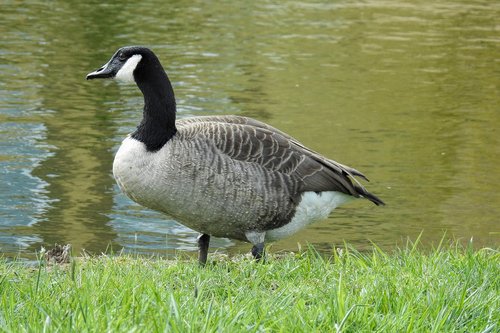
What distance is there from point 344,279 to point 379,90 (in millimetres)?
11842

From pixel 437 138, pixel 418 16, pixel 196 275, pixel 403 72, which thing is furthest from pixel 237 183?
pixel 418 16

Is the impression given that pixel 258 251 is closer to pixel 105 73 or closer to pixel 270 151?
pixel 270 151

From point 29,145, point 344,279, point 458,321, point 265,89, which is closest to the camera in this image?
point 458,321

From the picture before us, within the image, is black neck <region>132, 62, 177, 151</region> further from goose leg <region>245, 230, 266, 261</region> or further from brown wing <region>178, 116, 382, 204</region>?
goose leg <region>245, 230, 266, 261</region>

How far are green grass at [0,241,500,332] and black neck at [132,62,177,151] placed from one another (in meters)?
1.27

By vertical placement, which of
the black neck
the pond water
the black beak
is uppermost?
the black beak

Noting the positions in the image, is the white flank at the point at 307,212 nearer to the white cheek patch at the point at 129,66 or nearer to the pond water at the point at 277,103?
the pond water at the point at 277,103

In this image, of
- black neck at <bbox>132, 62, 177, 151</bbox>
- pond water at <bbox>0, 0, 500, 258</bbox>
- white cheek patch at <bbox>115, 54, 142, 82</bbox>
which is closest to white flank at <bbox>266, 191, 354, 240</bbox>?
black neck at <bbox>132, 62, 177, 151</bbox>

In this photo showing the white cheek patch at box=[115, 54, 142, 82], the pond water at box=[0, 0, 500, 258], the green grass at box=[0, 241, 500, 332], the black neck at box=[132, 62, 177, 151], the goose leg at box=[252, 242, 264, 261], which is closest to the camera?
the green grass at box=[0, 241, 500, 332]

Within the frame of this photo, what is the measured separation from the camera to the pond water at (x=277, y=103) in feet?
34.6

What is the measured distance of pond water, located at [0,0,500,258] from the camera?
10.5 meters

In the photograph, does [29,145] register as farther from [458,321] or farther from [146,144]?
[458,321]

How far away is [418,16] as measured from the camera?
2556cm

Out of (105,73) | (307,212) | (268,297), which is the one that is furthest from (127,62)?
(268,297)
